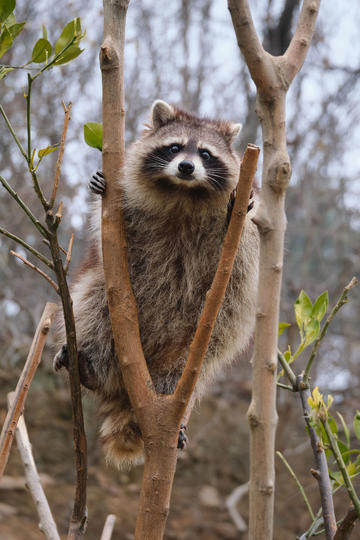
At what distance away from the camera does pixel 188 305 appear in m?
3.18

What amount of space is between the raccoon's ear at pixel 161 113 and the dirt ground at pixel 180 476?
120 inches

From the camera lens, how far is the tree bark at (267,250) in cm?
150

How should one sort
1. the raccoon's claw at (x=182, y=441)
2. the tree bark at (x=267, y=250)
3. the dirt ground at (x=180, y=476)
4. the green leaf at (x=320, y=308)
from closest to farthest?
the tree bark at (x=267, y=250) < the green leaf at (x=320, y=308) < the raccoon's claw at (x=182, y=441) < the dirt ground at (x=180, y=476)

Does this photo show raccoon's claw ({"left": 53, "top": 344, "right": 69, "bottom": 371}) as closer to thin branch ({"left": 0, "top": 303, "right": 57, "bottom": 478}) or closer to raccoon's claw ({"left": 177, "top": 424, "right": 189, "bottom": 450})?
raccoon's claw ({"left": 177, "top": 424, "right": 189, "bottom": 450})

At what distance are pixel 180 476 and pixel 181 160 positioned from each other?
472cm

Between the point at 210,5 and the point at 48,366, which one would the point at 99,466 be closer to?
the point at 48,366

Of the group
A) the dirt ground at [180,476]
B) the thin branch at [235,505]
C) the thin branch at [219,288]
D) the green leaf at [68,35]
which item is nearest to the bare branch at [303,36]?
the thin branch at [219,288]

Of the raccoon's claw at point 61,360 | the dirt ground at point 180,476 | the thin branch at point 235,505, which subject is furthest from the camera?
the thin branch at point 235,505

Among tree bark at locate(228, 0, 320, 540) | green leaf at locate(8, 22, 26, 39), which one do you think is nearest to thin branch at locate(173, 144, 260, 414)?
tree bark at locate(228, 0, 320, 540)

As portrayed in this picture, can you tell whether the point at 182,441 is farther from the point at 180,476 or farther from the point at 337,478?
the point at 180,476

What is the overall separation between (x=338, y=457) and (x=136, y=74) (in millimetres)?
6228

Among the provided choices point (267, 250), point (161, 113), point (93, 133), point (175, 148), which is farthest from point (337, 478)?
point (161, 113)

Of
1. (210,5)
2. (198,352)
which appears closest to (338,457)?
(198,352)

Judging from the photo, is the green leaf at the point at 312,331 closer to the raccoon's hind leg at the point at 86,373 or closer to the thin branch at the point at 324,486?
the thin branch at the point at 324,486
